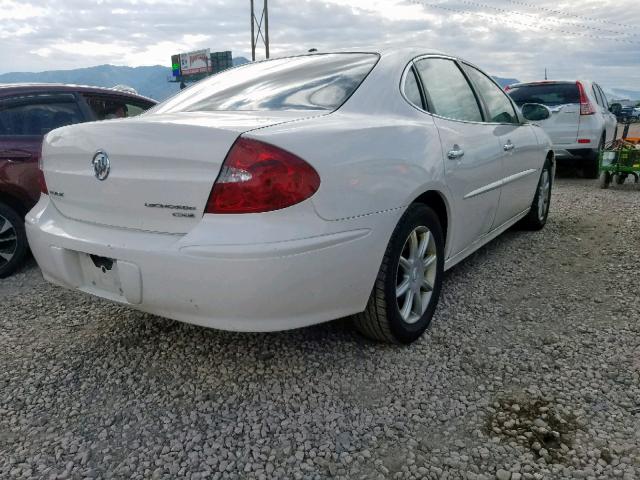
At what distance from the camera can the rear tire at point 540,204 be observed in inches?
187

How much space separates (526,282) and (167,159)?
8.58ft

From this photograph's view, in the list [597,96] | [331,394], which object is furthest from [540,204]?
[597,96]

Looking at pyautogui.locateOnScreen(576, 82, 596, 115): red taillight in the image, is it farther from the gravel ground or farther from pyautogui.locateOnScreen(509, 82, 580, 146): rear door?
the gravel ground

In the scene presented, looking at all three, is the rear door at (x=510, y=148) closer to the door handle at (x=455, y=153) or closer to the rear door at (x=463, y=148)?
the rear door at (x=463, y=148)

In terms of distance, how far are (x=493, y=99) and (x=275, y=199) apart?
251cm

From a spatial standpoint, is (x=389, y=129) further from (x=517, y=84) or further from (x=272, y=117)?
(x=517, y=84)

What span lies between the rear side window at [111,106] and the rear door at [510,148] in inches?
115

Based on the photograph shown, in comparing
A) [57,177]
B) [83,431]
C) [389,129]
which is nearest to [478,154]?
[389,129]

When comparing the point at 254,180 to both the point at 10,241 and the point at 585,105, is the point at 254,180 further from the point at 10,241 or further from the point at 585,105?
the point at 585,105

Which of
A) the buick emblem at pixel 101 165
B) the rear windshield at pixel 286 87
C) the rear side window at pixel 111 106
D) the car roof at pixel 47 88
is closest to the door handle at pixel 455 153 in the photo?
the rear windshield at pixel 286 87

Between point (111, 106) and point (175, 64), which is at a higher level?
point (175, 64)

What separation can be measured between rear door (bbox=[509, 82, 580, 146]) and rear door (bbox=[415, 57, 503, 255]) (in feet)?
17.2

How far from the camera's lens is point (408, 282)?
263 cm

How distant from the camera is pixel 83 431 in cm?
205
